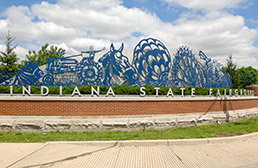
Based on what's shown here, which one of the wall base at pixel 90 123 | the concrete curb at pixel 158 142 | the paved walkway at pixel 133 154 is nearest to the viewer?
the paved walkway at pixel 133 154

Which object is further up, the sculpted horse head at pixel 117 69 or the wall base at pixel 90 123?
the sculpted horse head at pixel 117 69

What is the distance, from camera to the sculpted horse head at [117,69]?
42.0ft

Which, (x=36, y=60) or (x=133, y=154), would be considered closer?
(x=133, y=154)

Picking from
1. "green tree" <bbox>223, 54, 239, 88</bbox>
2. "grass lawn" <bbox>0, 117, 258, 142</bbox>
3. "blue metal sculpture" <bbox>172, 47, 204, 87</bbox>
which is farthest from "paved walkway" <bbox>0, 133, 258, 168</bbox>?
"green tree" <bbox>223, 54, 239, 88</bbox>

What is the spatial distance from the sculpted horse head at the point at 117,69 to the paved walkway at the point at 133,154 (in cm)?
616

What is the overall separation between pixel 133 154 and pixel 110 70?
7300mm

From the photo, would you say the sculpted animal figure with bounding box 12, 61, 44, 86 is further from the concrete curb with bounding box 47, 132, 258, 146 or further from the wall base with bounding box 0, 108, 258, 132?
the concrete curb with bounding box 47, 132, 258, 146

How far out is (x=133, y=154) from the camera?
632 cm

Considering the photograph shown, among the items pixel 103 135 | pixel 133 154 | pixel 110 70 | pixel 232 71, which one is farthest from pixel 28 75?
pixel 232 71

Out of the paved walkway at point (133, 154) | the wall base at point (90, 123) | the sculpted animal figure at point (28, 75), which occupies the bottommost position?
the paved walkway at point (133, 154)

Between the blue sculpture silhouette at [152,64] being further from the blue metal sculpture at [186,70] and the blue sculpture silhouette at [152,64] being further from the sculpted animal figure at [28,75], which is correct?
the sculpted animal figure at [28,75]

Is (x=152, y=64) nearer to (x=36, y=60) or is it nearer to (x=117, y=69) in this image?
(x=117, y=69)

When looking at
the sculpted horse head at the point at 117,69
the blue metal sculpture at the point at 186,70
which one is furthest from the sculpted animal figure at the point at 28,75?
the blue metal sculpture at the point at 186,70

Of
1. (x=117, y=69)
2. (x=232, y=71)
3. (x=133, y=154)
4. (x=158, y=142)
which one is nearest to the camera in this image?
(x=133, y=154)
